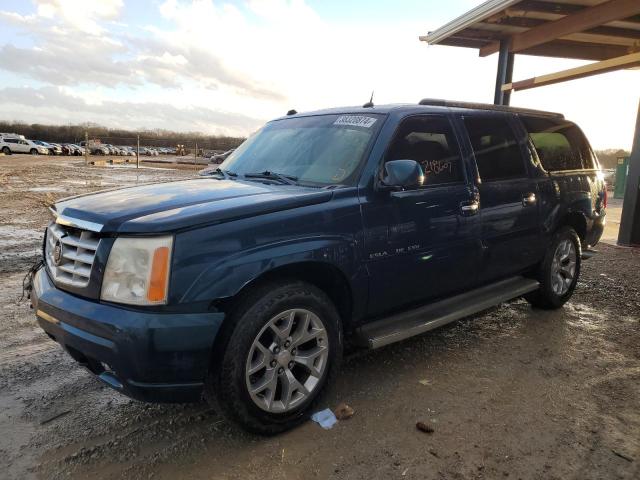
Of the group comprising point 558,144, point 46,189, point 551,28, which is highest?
point 551,28

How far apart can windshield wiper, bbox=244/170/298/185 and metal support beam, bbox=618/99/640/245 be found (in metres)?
7.66

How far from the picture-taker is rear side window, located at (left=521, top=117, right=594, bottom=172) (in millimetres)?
4805

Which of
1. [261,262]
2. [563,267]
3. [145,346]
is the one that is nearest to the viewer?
[145,346]

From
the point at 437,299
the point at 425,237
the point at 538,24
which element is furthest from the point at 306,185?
the point at 538,24

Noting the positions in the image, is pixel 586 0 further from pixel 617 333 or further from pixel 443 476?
pixel 443 476

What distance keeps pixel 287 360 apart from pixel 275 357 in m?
0.09

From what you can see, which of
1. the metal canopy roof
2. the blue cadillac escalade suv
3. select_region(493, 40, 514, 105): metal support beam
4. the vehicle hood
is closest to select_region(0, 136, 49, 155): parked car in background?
the metal canopy roof

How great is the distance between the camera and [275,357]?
2820 mm

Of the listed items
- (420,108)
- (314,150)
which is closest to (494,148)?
(420,108)

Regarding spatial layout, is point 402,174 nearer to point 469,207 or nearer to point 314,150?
point 314,150

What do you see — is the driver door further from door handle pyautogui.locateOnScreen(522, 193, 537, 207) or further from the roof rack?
door handle pyautogui.locateOnScreen(522, 193, 537, 207)

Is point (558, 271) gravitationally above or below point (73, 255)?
below

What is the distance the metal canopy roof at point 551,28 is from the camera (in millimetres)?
7547

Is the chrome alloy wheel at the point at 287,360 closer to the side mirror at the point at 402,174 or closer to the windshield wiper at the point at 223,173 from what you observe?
the side mirror at the point at 402,174
